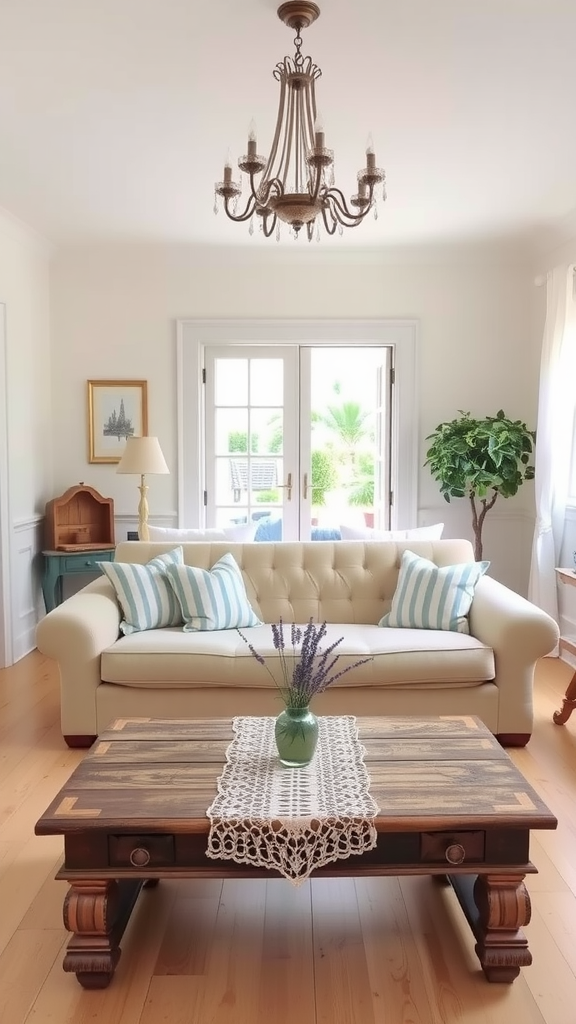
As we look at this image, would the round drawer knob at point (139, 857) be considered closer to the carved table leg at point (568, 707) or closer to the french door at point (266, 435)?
the carved table leg at point (568, 707)

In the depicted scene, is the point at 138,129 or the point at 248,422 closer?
the point at 138,129

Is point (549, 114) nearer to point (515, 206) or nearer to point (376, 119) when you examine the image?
point (376, 119)

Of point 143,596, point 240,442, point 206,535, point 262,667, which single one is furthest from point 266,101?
point 240,442

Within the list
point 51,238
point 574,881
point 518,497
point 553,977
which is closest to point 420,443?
point 518,497

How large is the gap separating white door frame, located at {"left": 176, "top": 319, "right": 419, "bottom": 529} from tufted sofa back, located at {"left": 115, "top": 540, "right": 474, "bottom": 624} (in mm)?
1546

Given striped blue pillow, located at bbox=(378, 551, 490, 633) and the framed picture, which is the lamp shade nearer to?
the framed picture

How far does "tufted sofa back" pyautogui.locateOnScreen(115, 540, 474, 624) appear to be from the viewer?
3793 millimetres

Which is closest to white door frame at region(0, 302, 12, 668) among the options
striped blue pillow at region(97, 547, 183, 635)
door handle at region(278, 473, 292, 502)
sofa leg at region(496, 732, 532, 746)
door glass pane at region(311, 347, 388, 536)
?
striped blue pillow at region(97, 547, 183, 635)

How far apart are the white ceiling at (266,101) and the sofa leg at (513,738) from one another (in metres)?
2.58

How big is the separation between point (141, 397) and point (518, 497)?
276 cm

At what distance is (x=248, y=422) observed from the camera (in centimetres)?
546

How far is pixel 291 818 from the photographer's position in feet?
5.84

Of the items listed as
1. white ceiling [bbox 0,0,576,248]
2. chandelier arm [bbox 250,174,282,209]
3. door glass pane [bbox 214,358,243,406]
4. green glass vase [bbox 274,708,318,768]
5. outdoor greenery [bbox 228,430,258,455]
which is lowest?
green glass vase [bbox 274,708,318,768]

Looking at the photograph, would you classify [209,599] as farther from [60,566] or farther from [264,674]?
[60,566]
